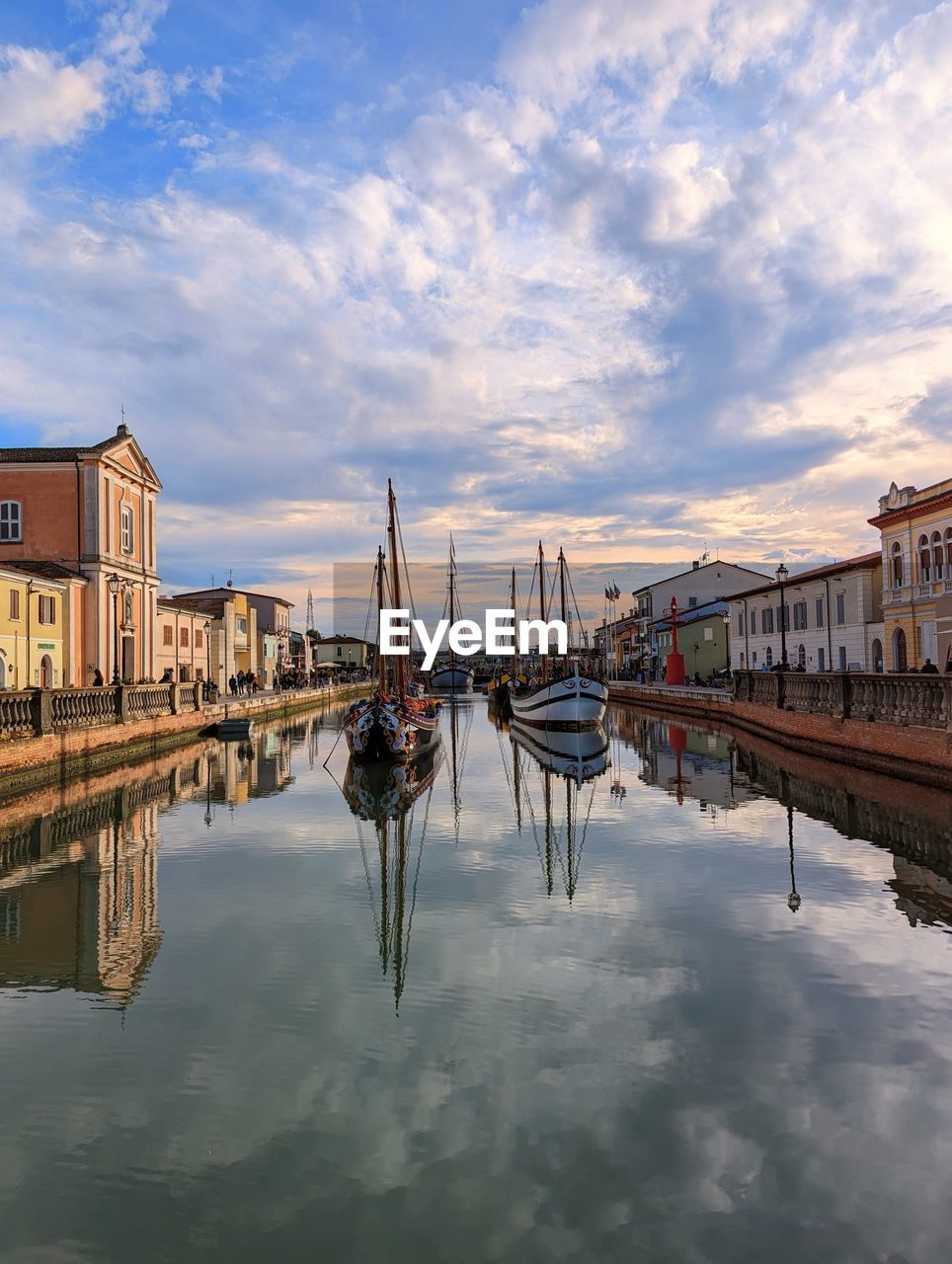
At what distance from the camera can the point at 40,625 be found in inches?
1417

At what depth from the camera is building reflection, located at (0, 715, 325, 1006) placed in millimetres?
10031

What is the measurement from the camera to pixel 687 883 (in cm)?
1329

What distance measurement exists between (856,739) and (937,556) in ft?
53.7

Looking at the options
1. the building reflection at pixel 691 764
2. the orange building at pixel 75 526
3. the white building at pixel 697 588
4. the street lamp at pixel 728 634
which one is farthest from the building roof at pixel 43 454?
the white building at pixel 697 588

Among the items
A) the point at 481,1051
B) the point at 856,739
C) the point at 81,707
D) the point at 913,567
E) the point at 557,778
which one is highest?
the point at 913,567

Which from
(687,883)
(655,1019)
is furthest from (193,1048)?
(687,883)

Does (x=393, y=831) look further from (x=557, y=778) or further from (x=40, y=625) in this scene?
(x=40, y=625)

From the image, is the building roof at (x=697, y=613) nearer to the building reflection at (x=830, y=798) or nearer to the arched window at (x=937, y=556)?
the arched window at (x=937, y=556)

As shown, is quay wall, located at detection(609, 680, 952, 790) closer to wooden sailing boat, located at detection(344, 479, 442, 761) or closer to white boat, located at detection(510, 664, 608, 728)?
white boat, located at detection(510, 664, 608, 728)

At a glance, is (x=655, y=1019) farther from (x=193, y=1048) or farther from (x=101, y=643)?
(x=101, y=643)

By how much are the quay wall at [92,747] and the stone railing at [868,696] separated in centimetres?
2081

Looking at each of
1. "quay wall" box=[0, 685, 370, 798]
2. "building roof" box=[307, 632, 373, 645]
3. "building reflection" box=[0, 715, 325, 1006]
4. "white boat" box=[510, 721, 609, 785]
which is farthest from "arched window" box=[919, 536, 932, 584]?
"building roof" box=[307, 632, 373, 645]

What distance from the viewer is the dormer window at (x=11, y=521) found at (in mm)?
40125

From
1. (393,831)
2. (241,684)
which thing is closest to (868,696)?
(393,831)
